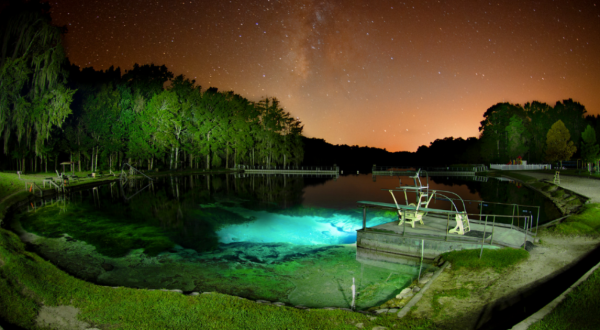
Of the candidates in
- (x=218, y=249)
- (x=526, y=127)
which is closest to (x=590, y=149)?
(x=526, y=127)

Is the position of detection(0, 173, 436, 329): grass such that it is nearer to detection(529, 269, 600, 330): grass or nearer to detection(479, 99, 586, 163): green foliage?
detection(529, 269, 600, 330): grass

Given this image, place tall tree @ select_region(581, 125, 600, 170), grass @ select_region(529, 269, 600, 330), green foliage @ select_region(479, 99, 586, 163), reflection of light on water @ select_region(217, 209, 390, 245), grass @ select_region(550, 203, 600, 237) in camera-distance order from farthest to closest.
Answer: green foliage @ select_region(479, 99, 586, 163) < tall tree @ select_region(581, 125, 600, 170) < reflection of light on water @ select_region(217, 209, 390, 245) < grass @ select_region(550, 203, 600, 237) < grass @ select_region(529, 269, 600, 330)

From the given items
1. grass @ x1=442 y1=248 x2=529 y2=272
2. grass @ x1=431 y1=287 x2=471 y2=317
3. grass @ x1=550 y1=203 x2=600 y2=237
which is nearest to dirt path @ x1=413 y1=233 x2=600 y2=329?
grass @ x1=431 y1=287 x2=471 y2=317

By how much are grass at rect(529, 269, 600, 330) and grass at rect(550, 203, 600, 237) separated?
764 cm

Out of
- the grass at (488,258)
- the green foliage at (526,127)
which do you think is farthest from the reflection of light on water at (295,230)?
the green foliage at (526,127)

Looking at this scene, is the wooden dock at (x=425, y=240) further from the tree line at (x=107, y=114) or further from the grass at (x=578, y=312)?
the tree line at (x=107, y=114)

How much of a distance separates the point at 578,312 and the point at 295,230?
14.4 metres

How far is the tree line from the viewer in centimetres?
2952

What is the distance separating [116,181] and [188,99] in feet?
82.6

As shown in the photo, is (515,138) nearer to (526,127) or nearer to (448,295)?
(526,127)

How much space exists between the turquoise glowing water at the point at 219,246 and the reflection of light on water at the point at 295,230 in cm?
6

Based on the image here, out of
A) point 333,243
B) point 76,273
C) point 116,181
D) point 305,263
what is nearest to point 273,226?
point 333,243

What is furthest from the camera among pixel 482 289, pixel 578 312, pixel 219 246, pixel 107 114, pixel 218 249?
pixel 107 114

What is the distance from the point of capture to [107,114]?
182 feet
